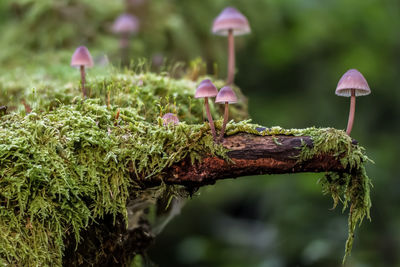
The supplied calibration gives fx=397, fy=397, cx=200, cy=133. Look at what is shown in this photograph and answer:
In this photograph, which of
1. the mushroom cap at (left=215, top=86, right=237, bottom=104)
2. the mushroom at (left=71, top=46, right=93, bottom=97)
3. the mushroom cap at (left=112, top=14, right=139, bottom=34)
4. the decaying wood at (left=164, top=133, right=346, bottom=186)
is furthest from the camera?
the mushroom cap at (left=112, top=14, right=139, bottom=34)

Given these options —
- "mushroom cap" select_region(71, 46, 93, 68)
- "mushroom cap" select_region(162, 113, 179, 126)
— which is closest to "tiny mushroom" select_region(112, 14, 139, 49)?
"mushroom cap" select_region(71, 46, 93, 68)

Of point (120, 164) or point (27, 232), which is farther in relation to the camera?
point (120, 164)

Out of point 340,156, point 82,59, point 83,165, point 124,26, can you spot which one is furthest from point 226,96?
point 124,26

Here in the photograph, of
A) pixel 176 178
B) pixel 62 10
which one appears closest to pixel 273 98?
pixel 62 10

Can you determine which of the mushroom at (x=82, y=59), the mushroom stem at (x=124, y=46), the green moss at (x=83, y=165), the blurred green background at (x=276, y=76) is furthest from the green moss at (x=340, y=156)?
the mushroom stem at (x=124, y=46)

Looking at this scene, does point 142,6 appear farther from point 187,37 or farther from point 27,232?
point 27,232

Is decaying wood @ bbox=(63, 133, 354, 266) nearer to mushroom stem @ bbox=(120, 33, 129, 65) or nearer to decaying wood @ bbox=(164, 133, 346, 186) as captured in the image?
decaying wood @ bbox=(164, 133, 346, 186)
